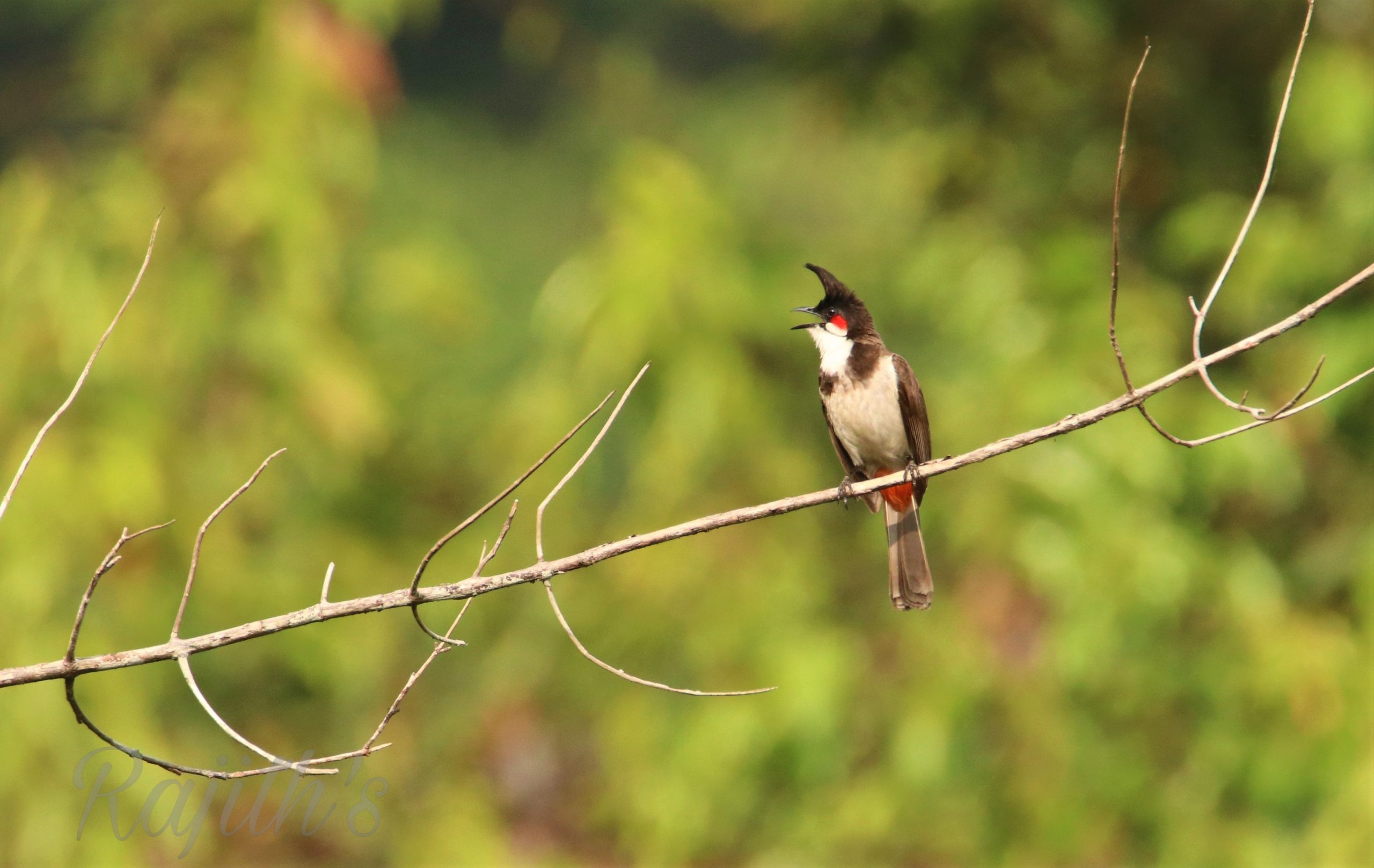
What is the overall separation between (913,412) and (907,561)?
0.43 m

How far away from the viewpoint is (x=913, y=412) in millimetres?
3531

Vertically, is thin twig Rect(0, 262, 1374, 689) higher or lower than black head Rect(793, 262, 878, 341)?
higher

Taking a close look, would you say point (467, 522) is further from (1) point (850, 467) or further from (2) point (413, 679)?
(1) point (850, 467)

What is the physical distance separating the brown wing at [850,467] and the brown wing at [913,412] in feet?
0.47

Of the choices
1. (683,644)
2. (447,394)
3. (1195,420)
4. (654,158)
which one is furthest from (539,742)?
(1195,420)

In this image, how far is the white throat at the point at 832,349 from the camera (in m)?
3.57

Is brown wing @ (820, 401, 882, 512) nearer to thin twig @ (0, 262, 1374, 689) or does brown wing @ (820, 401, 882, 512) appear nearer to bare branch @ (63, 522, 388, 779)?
thin twig @ (0, 262, 1374, 689)

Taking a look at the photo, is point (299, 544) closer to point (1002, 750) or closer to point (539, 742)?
point (539, 742)

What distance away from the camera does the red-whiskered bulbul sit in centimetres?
350

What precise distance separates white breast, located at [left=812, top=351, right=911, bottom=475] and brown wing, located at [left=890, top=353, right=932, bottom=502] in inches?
0.5
